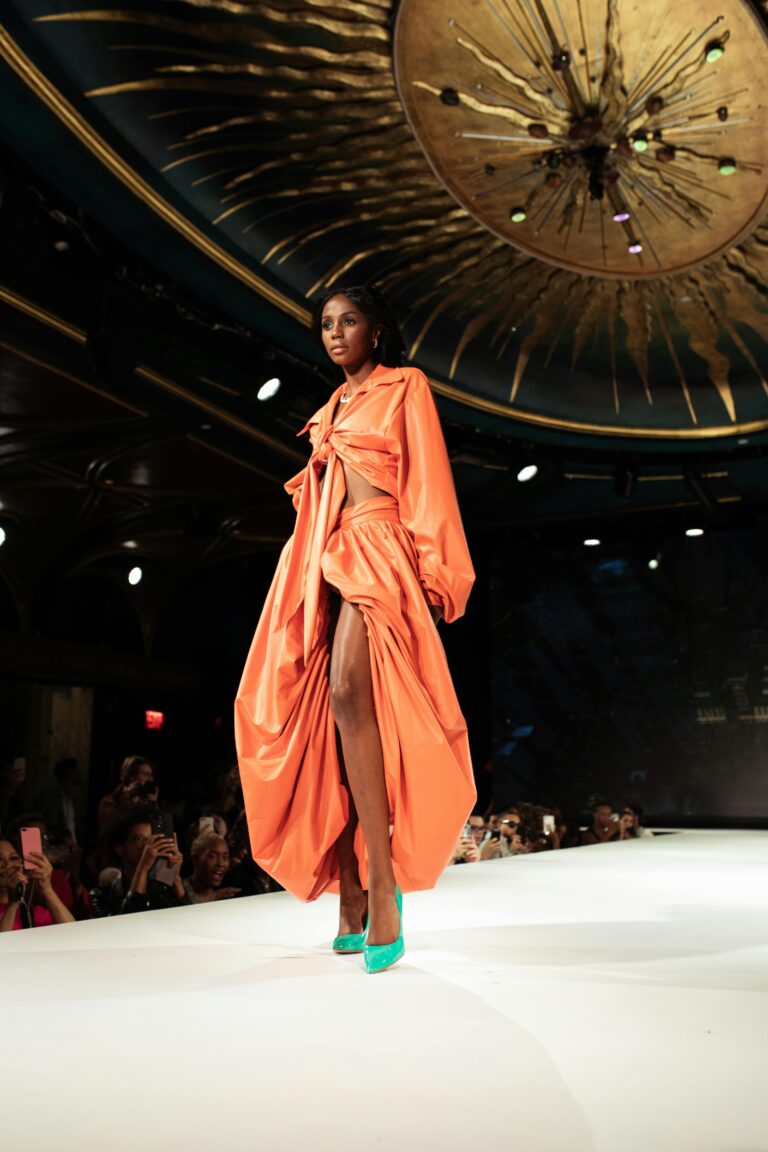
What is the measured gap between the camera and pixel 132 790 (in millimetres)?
5445

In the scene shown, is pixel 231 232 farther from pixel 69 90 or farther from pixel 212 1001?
pixel 212 1001

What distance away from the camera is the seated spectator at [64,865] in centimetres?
380

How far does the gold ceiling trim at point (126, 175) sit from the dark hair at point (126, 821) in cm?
332

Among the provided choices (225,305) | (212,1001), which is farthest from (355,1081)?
(225,305)

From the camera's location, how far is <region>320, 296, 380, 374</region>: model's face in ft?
6.93

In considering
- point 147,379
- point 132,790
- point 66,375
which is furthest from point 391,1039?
point 66,375

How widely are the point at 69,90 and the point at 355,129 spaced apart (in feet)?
5.22

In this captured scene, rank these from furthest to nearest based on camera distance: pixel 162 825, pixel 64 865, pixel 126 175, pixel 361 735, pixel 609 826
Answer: pixel 609 826
pixel 126 175
pixel 64 865
pixel 162 825
pixel 361 735

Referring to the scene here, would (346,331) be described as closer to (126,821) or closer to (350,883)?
(350,883)

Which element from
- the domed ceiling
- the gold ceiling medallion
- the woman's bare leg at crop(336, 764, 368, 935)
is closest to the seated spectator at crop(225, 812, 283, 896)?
the woman's bare leg at crop(336, 764, 368, 935)

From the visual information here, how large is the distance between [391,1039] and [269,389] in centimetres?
605

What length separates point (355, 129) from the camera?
5.56m

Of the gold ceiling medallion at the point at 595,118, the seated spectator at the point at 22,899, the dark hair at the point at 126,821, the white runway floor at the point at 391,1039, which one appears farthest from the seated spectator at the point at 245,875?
the gold ceiling medallion at the point at 595,118

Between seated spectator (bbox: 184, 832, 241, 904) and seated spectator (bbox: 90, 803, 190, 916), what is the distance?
23cm
